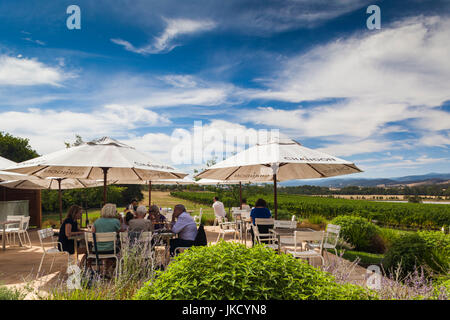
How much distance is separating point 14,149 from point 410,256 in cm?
2934

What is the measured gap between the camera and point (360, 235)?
8812 mm

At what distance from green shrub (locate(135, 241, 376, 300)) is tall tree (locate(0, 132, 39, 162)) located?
26711 mm

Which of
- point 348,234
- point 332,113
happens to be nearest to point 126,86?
point 348,234

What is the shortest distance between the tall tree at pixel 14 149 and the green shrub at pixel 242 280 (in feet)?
87.6

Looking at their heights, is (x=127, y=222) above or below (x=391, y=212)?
above

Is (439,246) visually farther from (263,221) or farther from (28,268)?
(28,268)

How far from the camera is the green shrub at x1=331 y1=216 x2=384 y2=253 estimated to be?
28.9 ft

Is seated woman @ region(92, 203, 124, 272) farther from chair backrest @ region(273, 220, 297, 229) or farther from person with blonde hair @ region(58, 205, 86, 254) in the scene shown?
chair backrest @ region(273, 220, 297, 229)

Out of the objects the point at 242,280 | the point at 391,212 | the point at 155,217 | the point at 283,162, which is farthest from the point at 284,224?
the point at 391,212

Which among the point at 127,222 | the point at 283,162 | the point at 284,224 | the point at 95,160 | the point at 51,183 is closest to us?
the point at 283,162

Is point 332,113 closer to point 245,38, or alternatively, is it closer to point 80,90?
point 245,38

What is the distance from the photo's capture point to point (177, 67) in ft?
36.7

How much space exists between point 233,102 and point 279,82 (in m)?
3.73

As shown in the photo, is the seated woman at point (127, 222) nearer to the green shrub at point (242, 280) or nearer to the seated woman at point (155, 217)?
the seated woman at point (155, 217)
